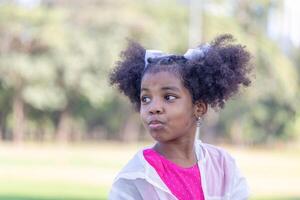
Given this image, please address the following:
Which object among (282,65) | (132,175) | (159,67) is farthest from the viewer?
(282,65)

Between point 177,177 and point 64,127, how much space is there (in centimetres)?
4079

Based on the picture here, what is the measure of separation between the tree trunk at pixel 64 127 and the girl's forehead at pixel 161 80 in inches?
1582

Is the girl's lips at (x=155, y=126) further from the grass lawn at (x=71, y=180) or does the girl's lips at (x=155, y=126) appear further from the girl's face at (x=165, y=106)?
the grass lawn at (x=71, y=180)

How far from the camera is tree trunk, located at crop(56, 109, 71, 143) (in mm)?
43375

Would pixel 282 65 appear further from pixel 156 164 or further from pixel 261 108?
pixel 156 164

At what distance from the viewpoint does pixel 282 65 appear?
4322cm

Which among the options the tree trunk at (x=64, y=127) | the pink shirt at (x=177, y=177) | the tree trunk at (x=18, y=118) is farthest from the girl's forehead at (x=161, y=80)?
the tree trunk at (x=64, y=127)

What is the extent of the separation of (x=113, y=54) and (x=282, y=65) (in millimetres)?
10057

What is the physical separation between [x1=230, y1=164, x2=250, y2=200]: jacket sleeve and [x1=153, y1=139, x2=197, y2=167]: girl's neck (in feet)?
0.59

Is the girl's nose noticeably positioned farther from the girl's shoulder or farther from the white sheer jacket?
the girl's shoulder

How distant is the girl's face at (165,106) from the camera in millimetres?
3037

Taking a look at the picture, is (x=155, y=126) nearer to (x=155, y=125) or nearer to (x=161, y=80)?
(x=155, y=125)

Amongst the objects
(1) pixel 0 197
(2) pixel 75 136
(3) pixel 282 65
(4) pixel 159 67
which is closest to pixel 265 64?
(3) pixel 282 65

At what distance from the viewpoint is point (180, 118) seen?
3.11m
